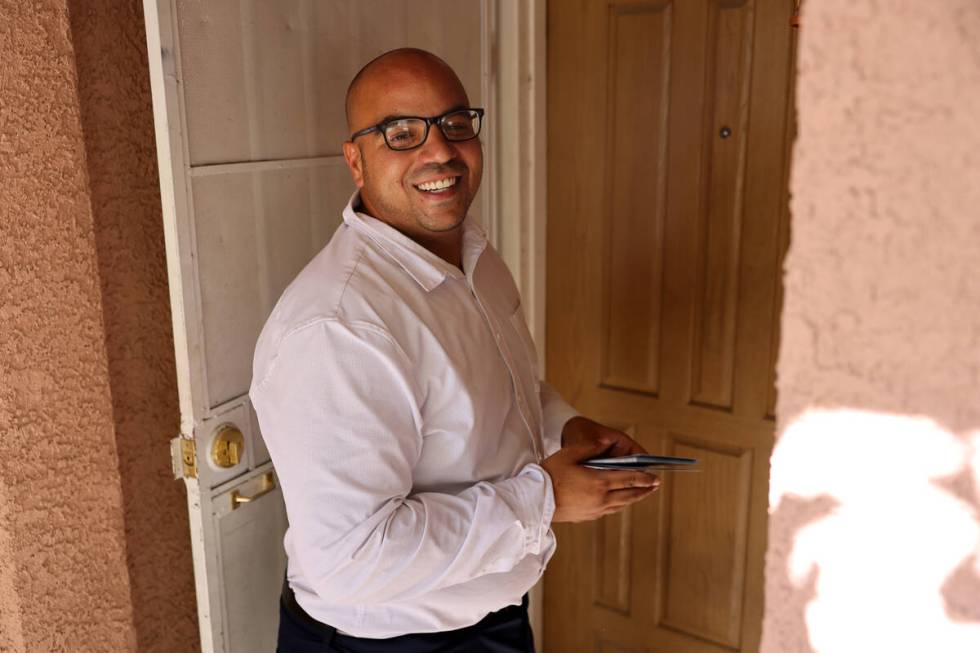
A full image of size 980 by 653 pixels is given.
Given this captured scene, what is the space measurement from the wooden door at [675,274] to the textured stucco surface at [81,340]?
1.23 metres

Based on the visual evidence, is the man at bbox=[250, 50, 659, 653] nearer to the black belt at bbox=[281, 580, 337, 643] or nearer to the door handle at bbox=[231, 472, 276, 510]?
the black belt at bbox=[281, 580, 337, 643]

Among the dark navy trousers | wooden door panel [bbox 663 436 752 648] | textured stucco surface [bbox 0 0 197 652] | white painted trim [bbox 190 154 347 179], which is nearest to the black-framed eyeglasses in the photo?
white painted trim [bbox 190 154 347 179]

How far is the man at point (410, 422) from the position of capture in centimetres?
141

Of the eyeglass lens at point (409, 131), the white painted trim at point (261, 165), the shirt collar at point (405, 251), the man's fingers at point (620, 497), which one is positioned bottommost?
the man's fingers at point (620, 497)

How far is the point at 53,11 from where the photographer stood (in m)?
1.67

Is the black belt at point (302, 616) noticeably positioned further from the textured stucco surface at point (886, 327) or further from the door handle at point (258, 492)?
the textured stucco surface at point (886, 327)

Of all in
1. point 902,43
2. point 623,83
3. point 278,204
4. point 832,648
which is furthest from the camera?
point 623,83

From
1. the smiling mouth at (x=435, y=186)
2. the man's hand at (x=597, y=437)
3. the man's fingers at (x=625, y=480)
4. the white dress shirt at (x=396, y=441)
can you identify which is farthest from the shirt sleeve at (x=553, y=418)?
the smiling mouth at (x=435, y=186)

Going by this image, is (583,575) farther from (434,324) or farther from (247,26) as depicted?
(247,26)

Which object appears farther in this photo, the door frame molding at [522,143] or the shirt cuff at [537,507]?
the door frame molding at [522,143]

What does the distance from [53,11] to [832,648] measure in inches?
65.4

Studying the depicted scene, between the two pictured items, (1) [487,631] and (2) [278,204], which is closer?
(1) [487,631]

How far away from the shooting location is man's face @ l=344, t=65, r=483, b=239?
1675 millimetres

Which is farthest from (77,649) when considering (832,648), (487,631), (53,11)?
(832,648)
